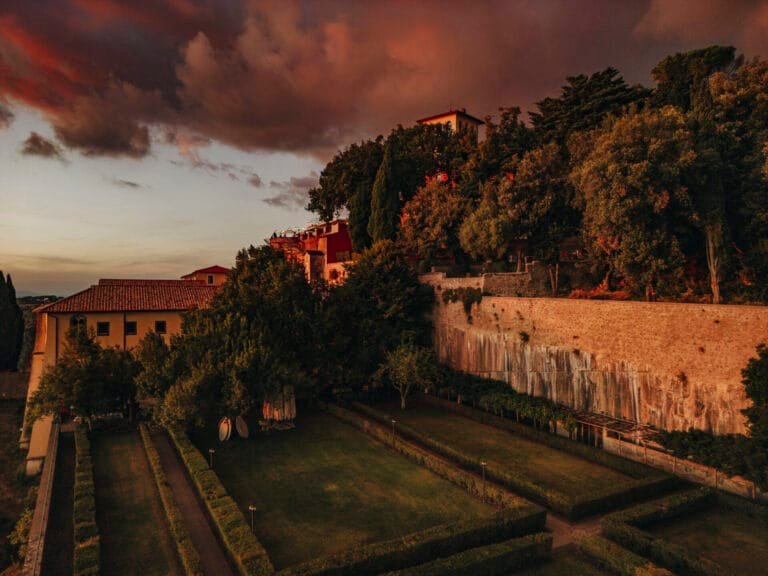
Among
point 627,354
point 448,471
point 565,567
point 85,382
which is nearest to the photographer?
point 565,567

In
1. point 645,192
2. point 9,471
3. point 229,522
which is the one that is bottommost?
point 9,471

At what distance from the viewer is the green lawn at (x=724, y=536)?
15609 mm

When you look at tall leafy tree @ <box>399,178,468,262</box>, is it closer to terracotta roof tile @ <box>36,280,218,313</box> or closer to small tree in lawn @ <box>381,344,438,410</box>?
Result: small tree in lawn @ <box>381,344,438,410</box>

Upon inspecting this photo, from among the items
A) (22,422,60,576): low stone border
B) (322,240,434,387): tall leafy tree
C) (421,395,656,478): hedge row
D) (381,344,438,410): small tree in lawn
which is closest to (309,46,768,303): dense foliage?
(322,240,434,387): tall leafy tree

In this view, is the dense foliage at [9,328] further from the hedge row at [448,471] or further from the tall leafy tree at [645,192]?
the tall leafy tree at [645,192]

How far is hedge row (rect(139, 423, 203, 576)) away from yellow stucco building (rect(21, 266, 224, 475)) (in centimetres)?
1333

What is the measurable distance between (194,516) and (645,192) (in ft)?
89.7

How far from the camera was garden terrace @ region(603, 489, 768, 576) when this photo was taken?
1494cm

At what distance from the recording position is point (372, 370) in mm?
34656

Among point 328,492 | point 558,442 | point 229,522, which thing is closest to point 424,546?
point 328,492

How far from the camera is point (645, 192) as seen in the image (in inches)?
1075

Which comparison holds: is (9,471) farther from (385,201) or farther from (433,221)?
(433,221)

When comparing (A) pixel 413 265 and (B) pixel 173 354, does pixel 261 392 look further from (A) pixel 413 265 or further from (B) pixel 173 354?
(A) pixel 413 265

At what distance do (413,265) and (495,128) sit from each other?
45.6 ft
